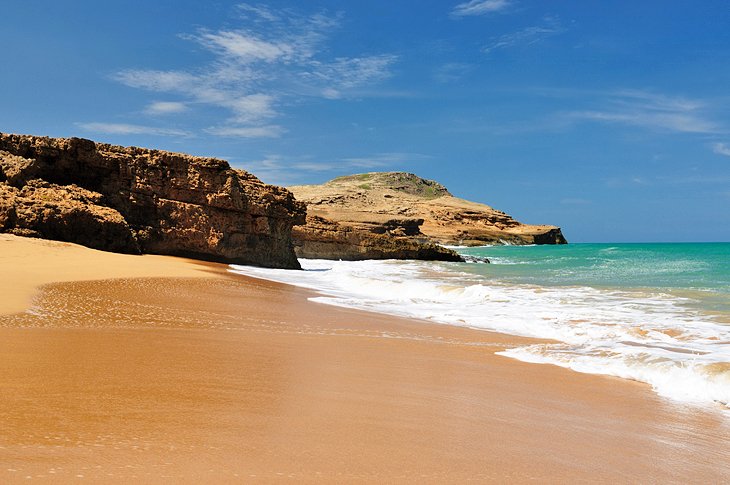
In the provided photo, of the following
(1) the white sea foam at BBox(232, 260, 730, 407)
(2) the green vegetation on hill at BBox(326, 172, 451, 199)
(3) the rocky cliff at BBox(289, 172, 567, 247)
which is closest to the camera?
(1) the white sea foam at BBox(232, 260, 730, 407)

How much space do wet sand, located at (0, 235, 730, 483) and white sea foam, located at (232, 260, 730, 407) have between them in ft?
1.80

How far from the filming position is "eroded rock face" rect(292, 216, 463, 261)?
32844 mm

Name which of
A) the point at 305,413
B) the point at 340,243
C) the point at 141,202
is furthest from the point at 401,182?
the point at 305,413

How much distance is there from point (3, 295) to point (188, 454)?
5719 millimetres

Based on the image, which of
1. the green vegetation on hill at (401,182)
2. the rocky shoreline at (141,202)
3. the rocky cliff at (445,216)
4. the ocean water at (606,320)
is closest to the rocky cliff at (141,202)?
the rocky shoreline at (141,202)

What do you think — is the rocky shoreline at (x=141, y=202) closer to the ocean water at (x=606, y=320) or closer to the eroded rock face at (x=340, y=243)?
the ocean water at (x=606, y=320)

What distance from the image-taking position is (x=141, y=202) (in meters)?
19.1

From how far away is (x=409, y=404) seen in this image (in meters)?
3.76

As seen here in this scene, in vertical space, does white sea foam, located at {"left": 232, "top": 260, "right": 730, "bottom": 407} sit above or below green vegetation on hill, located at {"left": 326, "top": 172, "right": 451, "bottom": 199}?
below

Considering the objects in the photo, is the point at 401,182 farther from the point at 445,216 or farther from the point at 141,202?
the point at 141,202

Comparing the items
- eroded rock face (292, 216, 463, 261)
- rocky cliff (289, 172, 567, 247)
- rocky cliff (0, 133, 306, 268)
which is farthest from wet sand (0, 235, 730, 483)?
rocky cliff (289, 172, 567, 247)

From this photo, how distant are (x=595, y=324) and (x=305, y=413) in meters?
6.65

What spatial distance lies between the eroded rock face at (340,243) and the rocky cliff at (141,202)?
9.96m

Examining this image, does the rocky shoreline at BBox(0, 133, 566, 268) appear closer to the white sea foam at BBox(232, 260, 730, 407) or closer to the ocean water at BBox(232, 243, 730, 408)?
the ocean water at BBox(232, 243, 730, 408)
